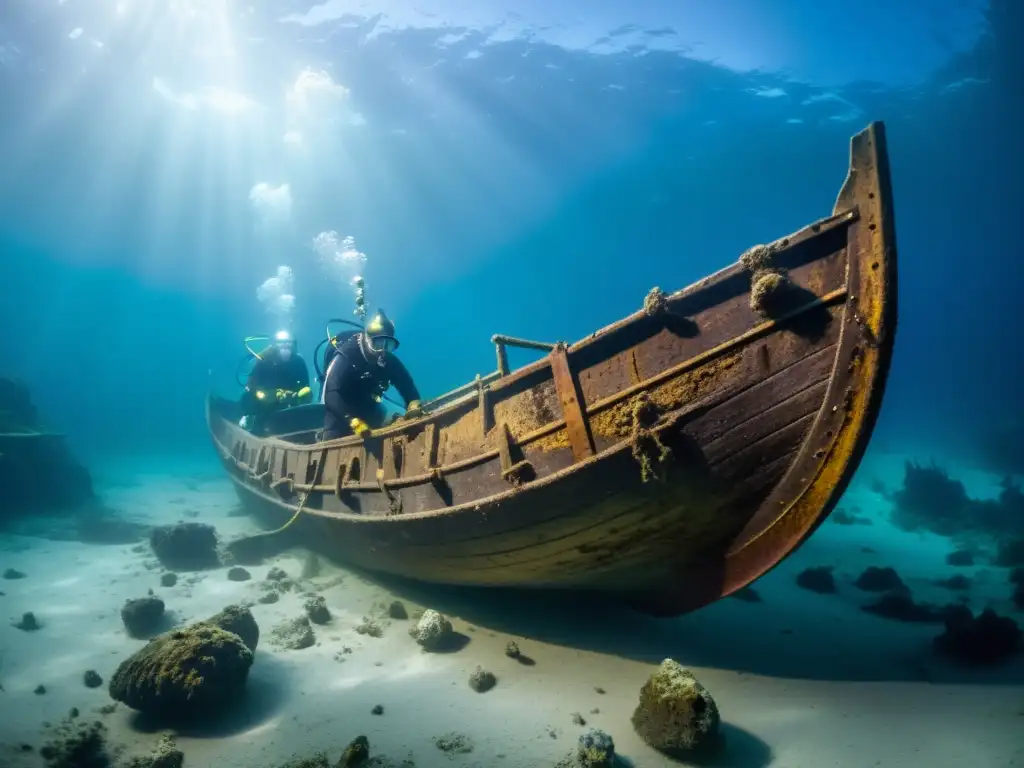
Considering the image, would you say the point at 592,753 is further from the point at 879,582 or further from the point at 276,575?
the point at 879,582

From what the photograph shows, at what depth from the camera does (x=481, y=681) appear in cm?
446

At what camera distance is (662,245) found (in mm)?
77438

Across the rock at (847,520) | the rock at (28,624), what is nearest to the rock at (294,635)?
the rock at (28,624)

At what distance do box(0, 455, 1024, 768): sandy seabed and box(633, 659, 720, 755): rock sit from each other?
13cm

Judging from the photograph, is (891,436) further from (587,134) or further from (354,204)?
(354,204)

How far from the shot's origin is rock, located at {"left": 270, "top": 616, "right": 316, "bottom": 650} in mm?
5543

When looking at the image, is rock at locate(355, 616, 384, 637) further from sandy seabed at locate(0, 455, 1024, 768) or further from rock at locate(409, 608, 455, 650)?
rock at locate(409, 608, 455, 650)

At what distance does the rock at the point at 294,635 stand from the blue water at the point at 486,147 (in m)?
3.72

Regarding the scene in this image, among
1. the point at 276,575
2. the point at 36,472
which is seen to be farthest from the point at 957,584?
the point at 36,472

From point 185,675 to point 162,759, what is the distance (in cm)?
72

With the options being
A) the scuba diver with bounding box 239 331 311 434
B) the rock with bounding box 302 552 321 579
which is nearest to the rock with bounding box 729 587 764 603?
the rock with bounding box 302 552 321 579

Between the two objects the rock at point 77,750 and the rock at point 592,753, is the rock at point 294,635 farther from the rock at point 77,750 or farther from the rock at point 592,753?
the rock at point 592,753

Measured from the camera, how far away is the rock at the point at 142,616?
6008 mm

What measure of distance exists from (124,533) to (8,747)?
9839 millimetres
